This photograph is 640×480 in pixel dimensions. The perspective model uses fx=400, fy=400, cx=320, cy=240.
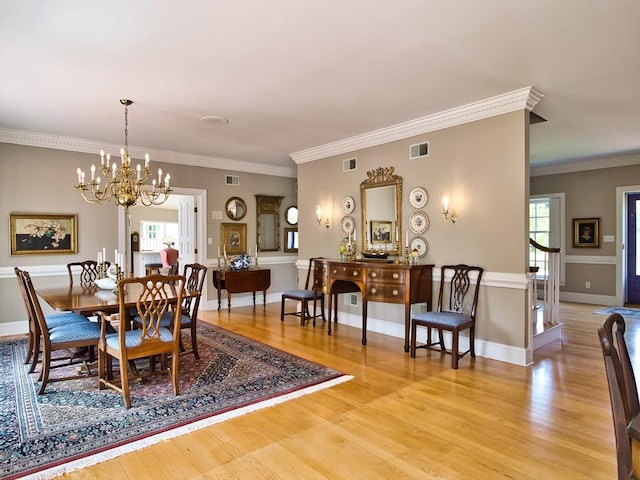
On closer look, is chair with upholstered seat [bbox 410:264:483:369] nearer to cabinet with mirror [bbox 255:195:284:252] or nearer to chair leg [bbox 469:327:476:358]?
chair leg [bbox 469:327:476:358]

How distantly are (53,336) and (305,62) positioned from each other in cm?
300

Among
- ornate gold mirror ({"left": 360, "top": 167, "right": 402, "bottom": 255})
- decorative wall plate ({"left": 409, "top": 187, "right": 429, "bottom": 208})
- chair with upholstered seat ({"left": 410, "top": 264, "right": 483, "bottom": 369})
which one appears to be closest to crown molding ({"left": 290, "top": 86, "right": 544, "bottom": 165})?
ornate gold mirror ({"left": 360, "top": 167, "right": 402, "bottom": 255})

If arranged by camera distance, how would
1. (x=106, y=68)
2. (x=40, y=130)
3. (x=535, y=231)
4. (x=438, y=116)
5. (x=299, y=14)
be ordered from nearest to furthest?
(x=299, y=14) < (x=106, y=68) < (x=438, y=116) < (x=40, y=130) < (x=535, y=231)

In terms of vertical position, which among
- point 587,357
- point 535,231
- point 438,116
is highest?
point 438,116

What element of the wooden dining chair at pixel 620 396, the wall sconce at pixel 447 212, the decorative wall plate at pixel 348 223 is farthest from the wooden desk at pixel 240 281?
the wooden dining chair at pixel 620 396

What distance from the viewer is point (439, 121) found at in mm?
4496

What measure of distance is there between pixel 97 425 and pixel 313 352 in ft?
7.11

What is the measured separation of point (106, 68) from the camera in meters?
3.23

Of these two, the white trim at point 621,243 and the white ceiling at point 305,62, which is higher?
the white ceiling at point 305,62

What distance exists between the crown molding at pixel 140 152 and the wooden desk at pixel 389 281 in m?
3.07

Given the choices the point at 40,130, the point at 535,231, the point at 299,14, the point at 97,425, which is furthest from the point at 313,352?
the point at 535,231

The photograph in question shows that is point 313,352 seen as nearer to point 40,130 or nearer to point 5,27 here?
point 5,27

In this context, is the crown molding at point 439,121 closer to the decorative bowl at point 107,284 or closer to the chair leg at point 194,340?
the chair leg at point 194,340

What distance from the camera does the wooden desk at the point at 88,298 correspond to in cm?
302
